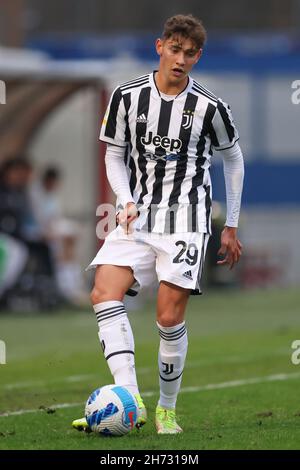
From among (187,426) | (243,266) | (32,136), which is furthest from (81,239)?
(187,426)

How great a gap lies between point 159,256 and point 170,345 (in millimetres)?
550

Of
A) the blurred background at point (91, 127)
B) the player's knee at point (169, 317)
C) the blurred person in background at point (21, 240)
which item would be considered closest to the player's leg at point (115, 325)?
the player's knee at point (169, 317)

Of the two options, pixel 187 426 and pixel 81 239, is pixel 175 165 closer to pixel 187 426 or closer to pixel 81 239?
pixel 187 426

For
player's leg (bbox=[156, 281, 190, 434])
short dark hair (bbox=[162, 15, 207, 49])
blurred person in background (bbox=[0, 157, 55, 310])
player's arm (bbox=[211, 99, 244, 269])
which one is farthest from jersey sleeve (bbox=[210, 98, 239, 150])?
blurred person in background (bbox=[0, 157, 55, 310])

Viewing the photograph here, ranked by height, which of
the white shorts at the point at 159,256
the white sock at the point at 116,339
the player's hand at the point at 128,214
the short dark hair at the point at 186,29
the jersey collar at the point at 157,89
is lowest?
the white sock at the point at 116,339

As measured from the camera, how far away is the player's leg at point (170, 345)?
302 inches

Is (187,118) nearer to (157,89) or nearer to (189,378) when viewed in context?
(157,89)

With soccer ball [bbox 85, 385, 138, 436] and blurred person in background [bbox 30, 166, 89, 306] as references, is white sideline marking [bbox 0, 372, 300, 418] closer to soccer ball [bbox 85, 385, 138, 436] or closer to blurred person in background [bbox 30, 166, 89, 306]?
soccer ball [bbox 85, 385, 138, 436]

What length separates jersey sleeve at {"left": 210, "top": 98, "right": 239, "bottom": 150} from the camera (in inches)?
309

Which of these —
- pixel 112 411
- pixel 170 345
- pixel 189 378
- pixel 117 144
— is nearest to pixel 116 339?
pixel 170 345

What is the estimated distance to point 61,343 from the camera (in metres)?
14.7

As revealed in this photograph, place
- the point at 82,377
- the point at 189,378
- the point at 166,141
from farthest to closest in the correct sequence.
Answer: the point at 82,377 → the point at 189,378 → the point at 166,141

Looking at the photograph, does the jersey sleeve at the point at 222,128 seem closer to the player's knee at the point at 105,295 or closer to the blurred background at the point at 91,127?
the player's knee at the point at 105,295

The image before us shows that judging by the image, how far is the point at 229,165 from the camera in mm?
8070
